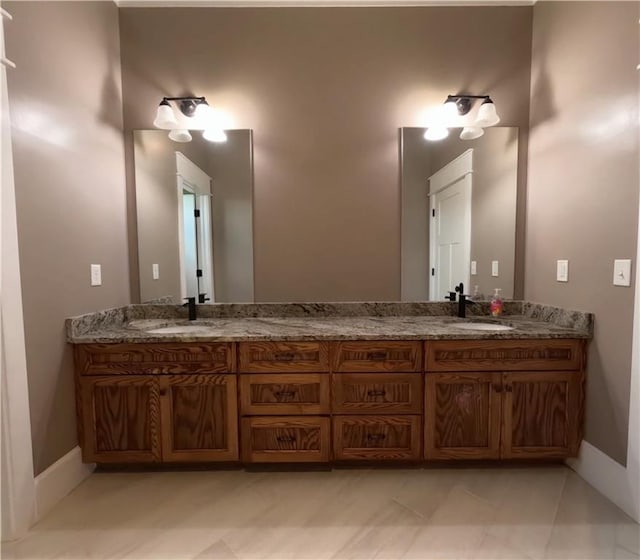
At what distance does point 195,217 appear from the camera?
2.15m

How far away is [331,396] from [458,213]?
146 cm

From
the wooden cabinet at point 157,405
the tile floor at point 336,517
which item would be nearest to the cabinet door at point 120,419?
the wooden cabinet at point 157,405

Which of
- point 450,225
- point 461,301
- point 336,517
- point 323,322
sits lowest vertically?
point 336,517

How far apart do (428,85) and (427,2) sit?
1.59 ft

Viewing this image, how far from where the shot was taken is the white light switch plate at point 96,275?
Answer: 178cm

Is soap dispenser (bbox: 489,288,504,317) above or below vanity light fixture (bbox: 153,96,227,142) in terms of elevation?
below

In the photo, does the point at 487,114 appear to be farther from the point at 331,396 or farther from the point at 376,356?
the point at 331,396

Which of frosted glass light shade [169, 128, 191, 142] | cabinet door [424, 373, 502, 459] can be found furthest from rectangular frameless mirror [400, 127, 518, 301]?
frosted glass light shade [169, 128, 191, 142]

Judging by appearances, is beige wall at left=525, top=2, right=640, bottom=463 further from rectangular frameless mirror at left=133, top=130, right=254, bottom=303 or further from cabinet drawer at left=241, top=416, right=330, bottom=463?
rectangular frameless mirror at left=133, top=130, right=254, bottom=303

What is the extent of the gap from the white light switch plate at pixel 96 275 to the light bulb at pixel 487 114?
248 centimetres

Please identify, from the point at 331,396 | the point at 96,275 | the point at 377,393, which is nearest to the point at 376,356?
the point at 377,393

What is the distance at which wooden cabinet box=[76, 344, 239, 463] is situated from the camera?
5.39ft

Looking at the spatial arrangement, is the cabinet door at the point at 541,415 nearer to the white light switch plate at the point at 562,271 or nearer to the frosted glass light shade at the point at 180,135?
the white light switch plate at the point at 562,271

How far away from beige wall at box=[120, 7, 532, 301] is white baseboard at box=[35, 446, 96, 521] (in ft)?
4.35
